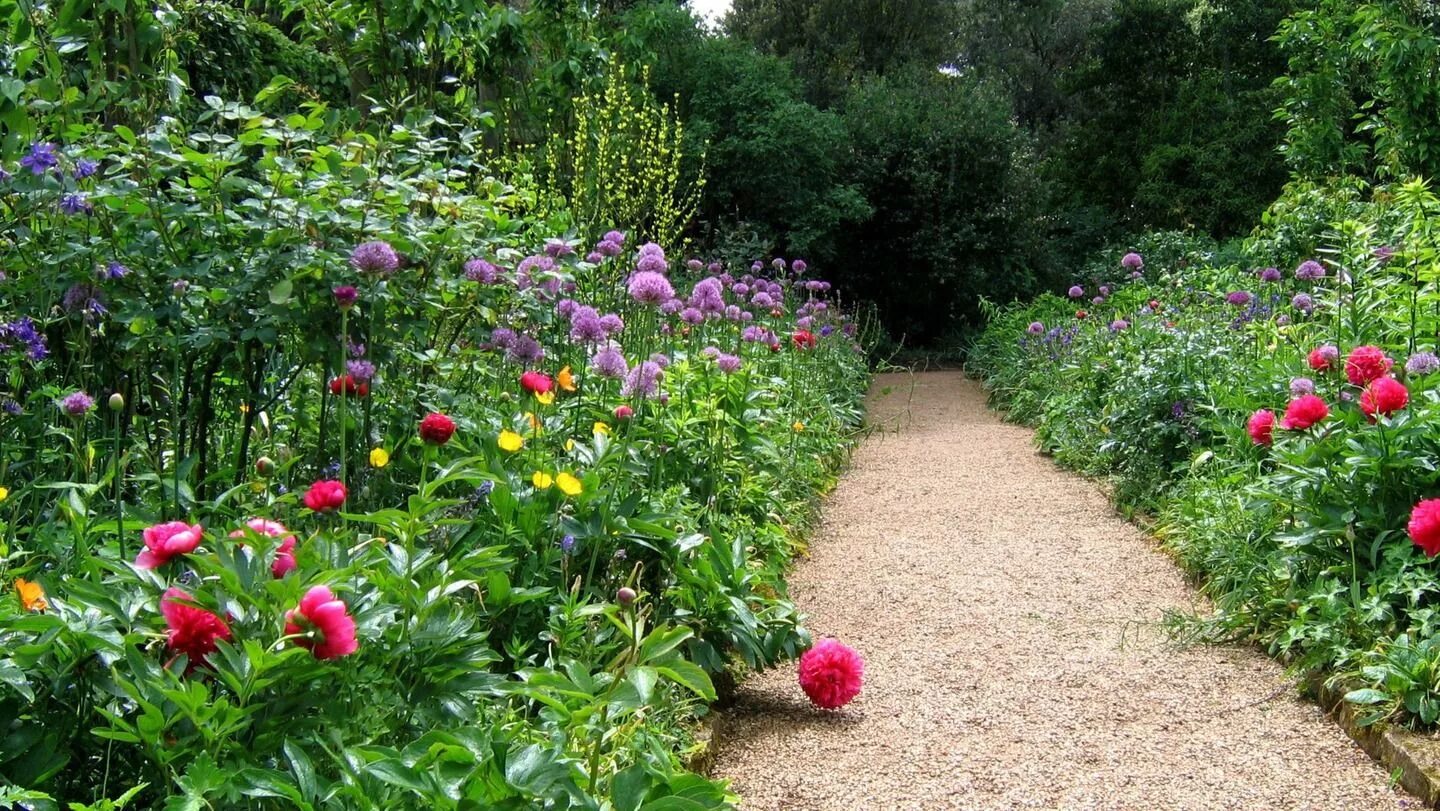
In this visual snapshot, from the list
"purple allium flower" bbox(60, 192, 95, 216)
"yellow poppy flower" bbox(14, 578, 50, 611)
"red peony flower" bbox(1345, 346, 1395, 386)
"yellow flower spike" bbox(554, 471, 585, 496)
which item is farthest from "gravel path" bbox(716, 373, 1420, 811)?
"purple allium flower" bbox(60, 192, 95, 216)

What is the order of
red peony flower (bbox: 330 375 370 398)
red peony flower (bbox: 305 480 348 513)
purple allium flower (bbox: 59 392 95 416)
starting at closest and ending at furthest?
red peony flower (bbox: 305 480 348 513) < purple allium flower (bbox: 59 392 95 416) < red peony flower (bbox: 330 375 370 398)

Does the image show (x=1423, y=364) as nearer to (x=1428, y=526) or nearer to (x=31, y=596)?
(x=1428, y=526)

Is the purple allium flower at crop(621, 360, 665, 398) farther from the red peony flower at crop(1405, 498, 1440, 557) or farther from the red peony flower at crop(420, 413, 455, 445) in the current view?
the red peony flower at crop(1405, 498, 1440, 557)

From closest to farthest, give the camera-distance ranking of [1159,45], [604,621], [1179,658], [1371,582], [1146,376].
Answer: [604,621], [1371,582], [1179,658], [1146,376], [1159,45]

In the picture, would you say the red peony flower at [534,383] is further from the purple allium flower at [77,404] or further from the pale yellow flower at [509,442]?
the purple allium flower at [77,404]

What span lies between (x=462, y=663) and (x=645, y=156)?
5.33 meters

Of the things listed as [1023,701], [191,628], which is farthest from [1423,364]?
[191,628]

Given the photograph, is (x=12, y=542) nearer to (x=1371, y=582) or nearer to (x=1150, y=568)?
(x=1371, y=582)

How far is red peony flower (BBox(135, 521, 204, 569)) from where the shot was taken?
1.48m

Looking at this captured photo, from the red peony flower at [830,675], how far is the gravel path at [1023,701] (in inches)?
3.1

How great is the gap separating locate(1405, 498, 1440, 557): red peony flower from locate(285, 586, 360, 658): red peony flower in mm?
2217

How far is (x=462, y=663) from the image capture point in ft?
5.74

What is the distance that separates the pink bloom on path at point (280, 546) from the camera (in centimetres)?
156

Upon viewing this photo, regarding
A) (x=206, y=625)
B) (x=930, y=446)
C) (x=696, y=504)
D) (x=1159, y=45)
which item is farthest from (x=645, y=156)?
(x=1159, y=45)
